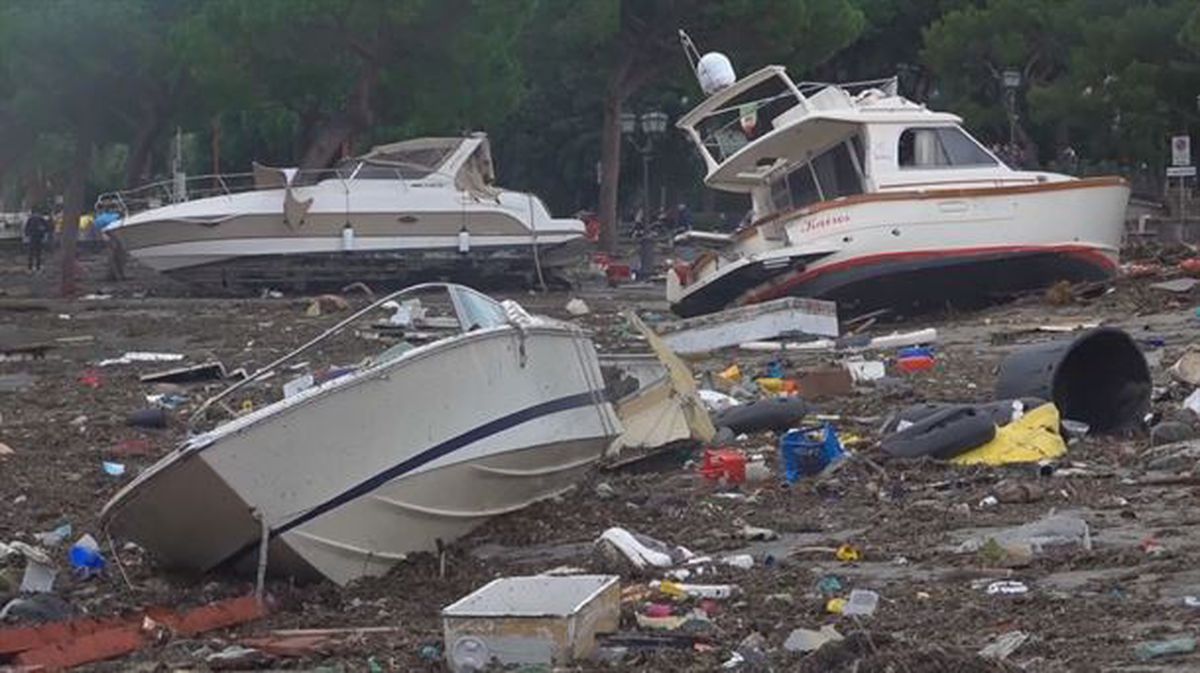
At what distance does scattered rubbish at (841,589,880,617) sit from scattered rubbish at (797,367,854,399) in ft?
26.2

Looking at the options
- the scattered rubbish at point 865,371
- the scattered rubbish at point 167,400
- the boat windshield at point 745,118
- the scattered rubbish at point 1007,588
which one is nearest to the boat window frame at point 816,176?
the boat windshield at point 745,118

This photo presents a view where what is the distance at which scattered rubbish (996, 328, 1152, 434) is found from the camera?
43.6 ft

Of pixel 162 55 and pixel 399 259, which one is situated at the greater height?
pixel 162 55

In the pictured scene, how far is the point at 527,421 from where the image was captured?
10.8 meters

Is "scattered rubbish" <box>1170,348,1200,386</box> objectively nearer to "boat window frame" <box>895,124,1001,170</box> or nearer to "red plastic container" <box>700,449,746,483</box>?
"red plastic container" <box>700,449,746,483</box>

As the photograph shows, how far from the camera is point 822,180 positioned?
1021 inches

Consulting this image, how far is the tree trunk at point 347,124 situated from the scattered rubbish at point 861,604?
33395 millimetres

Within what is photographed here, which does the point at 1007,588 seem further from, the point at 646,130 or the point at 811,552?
the point at 646,130

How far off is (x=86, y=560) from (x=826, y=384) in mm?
7295

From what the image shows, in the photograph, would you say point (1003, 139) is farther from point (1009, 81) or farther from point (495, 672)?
point (495, 672)

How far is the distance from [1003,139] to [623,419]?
138 feet

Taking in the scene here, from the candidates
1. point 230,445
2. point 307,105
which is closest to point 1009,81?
point 307,105

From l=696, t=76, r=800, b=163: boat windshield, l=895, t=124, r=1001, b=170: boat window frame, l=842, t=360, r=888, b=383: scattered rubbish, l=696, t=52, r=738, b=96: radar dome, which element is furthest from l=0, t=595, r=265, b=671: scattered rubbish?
l=696, t=52, r=738, b=96: radar dome

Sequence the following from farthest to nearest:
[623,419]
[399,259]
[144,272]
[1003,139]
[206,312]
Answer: [1003,139] → [144,272] → [399,259] → [206,312] → [623,419]
